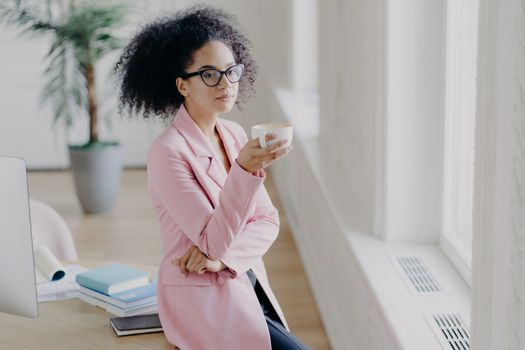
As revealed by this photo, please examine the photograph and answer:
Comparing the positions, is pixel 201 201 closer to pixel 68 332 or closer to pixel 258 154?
pixel 258 154

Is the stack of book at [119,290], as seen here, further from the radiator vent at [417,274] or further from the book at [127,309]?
the radiator vent at [417,274]

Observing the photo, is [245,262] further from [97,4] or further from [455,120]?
[97,4]

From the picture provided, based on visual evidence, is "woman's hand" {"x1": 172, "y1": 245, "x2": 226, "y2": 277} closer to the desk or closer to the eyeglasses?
the desk

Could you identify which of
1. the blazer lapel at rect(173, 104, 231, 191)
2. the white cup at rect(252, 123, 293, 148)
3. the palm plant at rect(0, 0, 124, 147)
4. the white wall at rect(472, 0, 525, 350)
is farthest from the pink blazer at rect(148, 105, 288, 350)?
the palm plant at rect(0, 0, 124, 147)

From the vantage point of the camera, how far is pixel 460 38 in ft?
9.95

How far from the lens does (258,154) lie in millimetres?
2115

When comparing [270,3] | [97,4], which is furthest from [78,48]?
[270,3]

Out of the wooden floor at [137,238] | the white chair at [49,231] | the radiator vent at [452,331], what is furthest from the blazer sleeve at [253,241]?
the wooden floor at [137,238]

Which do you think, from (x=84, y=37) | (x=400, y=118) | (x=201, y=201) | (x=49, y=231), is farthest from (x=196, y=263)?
(x=84, y=37)

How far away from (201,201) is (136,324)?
44 cm

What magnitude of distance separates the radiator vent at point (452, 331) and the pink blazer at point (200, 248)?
0.51m

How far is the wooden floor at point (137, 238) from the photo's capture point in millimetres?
4609

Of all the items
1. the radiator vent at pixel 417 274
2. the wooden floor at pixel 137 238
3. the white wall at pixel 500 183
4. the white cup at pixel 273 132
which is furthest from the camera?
the wooden floor at pixel 137 238

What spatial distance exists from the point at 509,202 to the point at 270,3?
5.99m
